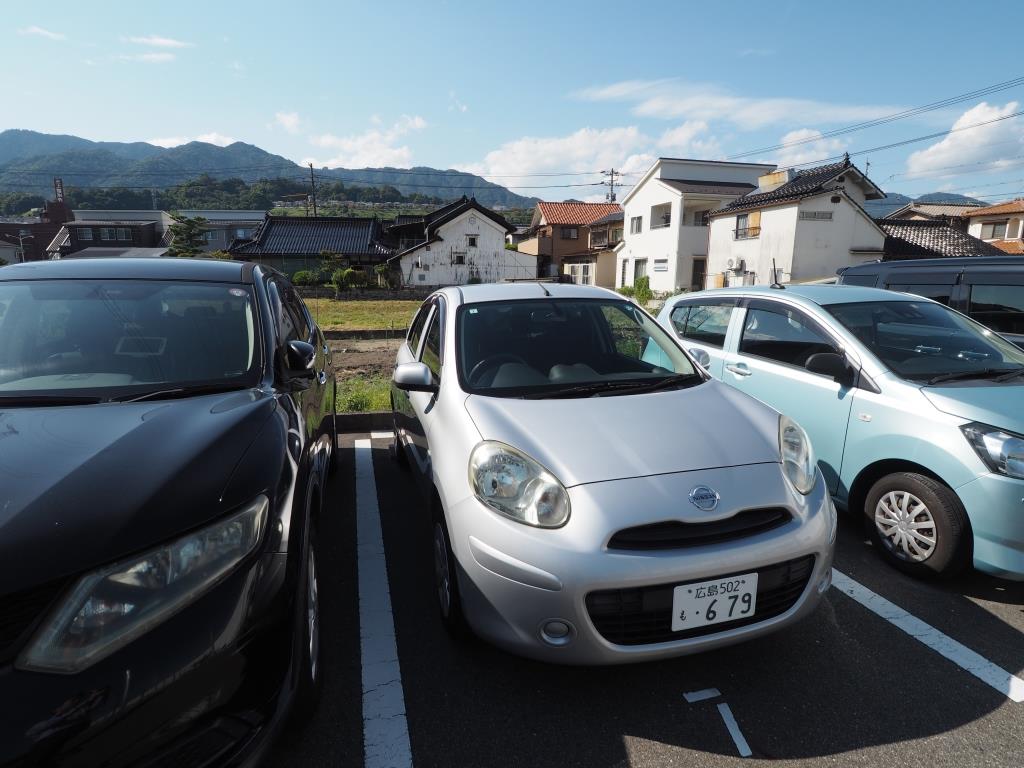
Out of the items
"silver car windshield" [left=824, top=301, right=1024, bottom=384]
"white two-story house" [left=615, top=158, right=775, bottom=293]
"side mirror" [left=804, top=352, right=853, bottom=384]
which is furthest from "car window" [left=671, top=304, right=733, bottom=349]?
"white two-story house" [left=615, top=158, right=775, bottom=293]

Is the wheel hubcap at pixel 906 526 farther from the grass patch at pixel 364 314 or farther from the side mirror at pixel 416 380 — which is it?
the grass patch at pixel 364 314

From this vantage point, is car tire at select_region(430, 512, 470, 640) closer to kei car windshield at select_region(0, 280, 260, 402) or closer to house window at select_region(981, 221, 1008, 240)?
kei car windshield at select_region(0, 280, 260, 402)

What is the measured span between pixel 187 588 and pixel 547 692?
138 centimetres

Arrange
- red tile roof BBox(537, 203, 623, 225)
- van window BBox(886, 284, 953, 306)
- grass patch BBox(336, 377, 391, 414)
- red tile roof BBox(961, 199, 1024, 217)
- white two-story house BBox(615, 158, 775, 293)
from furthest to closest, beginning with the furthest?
red tile roof BBox(537, 203, 623, 225) → red tile roof BBox(961, 199, 1024, 217) → white two-story house BBox(615, 158, 775, 293) → grass patch BBox(336, 377, 391, 414) → van window BBox(886, 284, 953, 306)

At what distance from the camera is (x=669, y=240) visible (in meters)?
29.3

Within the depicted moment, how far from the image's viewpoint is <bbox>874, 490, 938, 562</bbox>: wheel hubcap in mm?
2789

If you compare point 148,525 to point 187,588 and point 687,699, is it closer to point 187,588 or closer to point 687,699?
point 187,588

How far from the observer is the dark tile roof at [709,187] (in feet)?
94.2

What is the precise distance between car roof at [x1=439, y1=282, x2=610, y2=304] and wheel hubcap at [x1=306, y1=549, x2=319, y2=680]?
177 centimetres

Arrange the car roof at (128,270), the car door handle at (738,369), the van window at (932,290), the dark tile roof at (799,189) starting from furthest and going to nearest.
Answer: the dark tile roof at (799,189), the van window at (932,290), the car door handle at (738,369), the car roof at (128,270)

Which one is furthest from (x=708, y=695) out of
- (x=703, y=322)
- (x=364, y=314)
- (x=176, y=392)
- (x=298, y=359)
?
(x=364, y=314)

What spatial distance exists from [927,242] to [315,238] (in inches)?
1280

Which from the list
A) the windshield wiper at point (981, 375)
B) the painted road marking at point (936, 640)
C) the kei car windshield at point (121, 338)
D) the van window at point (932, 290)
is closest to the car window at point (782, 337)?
the windshield wiper at point (981, 375)

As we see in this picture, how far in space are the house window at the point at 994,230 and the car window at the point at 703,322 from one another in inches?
1464
